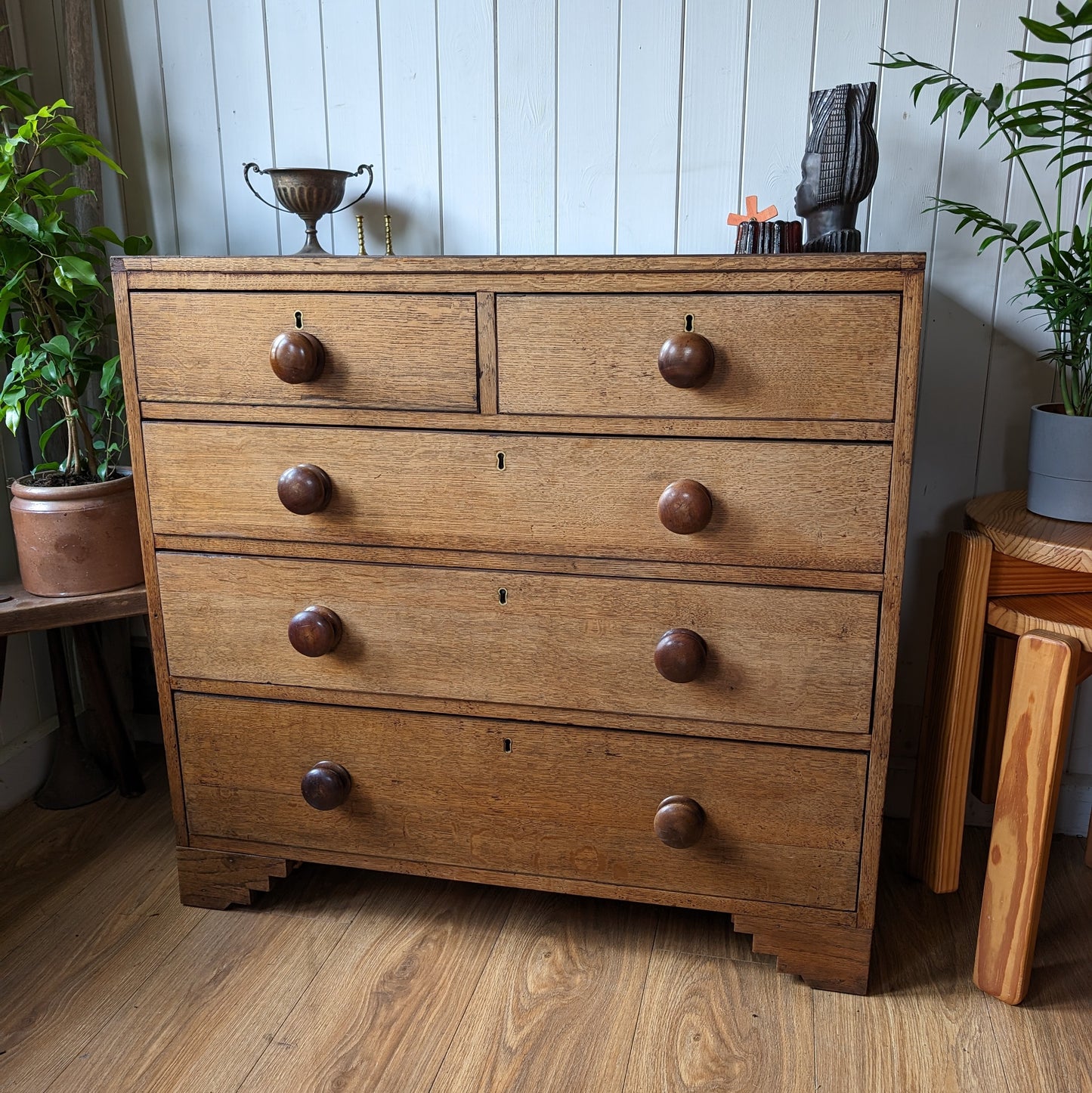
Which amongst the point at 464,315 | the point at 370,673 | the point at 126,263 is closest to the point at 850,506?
the point at 464,315

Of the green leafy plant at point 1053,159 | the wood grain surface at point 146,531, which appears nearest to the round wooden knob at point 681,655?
the green leafy plant at point 1053,159

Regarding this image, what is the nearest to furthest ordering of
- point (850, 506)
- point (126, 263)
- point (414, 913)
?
point (850, 506) < point (126, 263) < point (414, 913)

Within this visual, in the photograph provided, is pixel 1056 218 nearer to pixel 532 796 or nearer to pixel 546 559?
pixel 546 559

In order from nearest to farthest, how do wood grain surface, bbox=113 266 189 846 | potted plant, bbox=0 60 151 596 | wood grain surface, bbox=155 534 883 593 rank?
wood grain surface, bbox=155 534 883 593, wood grain surface, bbox=113 266 189 846, potted plant, bbox=0 60 151 596

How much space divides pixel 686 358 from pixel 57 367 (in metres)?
0.99

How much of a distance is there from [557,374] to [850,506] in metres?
0.40

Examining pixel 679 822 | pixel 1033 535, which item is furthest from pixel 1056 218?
pixel 679 822

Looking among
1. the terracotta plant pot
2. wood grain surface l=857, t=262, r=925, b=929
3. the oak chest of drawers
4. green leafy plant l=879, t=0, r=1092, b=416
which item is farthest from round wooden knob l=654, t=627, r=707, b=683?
the terracotta plant pot

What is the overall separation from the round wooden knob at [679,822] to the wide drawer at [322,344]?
1.95 ft

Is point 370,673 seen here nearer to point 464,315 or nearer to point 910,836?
point 464,315

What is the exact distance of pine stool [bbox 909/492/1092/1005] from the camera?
1.24m

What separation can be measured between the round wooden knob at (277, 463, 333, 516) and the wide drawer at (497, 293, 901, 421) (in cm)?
27

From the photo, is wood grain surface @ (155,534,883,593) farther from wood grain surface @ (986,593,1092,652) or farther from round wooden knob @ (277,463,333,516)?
wood grain surface @ (986,593,1092,652)

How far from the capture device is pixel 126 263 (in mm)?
1291
